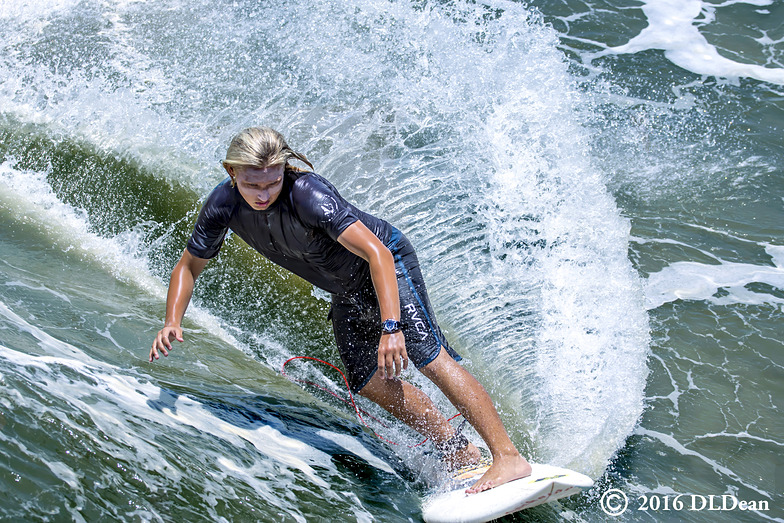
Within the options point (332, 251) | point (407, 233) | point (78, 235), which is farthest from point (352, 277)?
point (78, 235)

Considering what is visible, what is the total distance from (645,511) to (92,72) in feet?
19.1

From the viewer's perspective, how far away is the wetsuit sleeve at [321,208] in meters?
2.79

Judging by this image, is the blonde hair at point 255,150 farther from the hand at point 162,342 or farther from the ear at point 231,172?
the hand at point 162,342

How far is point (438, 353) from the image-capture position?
3055mm

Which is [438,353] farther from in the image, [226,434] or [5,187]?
[5,187]

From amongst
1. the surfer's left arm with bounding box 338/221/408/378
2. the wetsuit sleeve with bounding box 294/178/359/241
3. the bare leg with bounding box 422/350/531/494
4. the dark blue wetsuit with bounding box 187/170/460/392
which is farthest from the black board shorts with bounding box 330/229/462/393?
the wetsuit sleeve with bounding box 294/178/359/241

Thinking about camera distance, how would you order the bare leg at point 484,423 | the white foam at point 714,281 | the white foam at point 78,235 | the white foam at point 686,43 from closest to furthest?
1. the bare leg at point 484,423
2. the white foam at point 78,235
3. the white foam at point 714,281
4. the white foam at point 686,43

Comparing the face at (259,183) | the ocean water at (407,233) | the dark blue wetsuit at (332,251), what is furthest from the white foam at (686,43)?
the face at (259,183)

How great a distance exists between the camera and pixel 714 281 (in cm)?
543

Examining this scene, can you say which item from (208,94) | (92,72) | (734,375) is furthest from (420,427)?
(92,72)

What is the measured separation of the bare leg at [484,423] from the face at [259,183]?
102cm

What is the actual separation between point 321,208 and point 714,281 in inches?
153

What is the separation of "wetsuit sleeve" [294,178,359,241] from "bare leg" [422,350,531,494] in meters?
0.75

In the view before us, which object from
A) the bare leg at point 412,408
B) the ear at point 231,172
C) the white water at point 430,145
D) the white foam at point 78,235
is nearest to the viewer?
the ear at point 231,172
